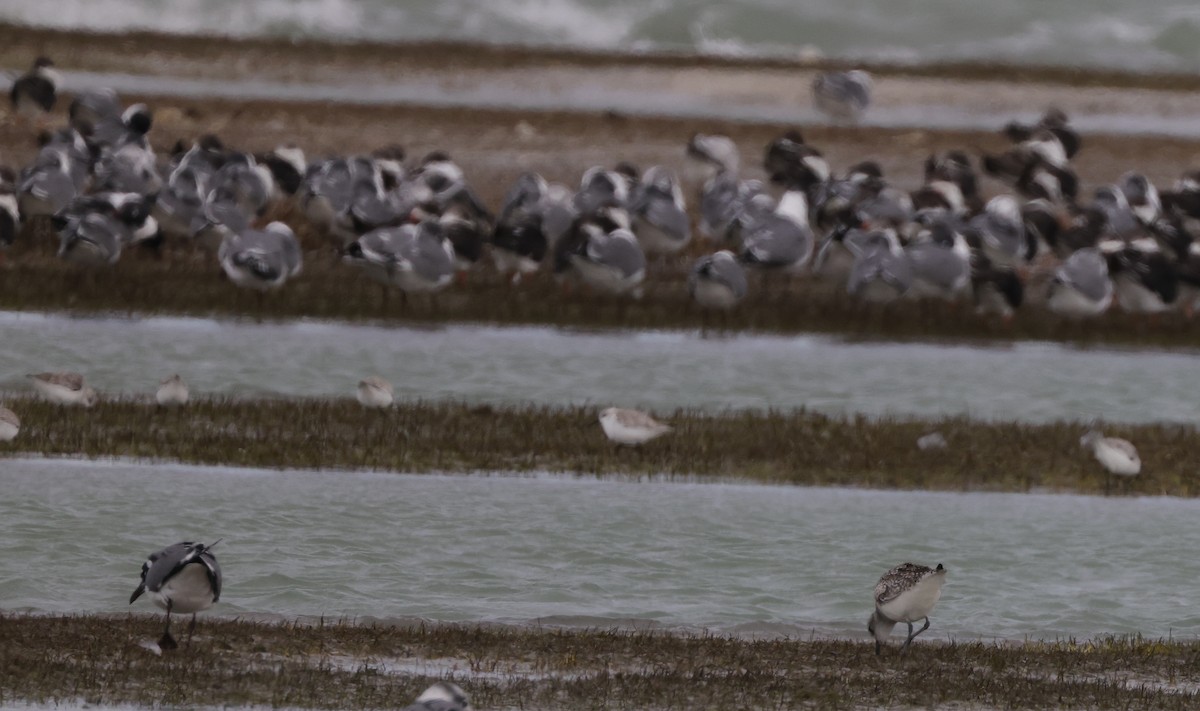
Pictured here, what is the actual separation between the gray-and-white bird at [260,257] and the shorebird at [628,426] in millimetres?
7424

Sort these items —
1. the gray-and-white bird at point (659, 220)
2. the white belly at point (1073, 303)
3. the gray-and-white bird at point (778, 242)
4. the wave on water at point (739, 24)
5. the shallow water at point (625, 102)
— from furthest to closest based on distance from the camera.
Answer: the wave on water at point (739, 24), the shallow water at point (625, 102), the gray-and-white bird at point (659, 220), the gray-and-white bird at point (778, 242), the white belly at point (1073, 303)

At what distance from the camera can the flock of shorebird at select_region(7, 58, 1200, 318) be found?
2331cm

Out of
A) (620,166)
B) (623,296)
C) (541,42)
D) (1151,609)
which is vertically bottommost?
(1151,609)

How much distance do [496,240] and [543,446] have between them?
27.1ft

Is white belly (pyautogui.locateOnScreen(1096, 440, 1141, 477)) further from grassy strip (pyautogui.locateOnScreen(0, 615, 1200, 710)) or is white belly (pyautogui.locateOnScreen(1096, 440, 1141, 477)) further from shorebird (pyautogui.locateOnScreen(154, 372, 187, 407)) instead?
shorebird (pyautogui.locateOnScreen(154, 372, 187, 407))

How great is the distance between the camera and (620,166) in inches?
1137

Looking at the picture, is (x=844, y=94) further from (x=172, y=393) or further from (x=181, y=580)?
(x=181, y=580)

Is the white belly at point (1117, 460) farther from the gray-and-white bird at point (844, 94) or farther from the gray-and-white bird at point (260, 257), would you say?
the gray-and-white bird at point (844, 94)

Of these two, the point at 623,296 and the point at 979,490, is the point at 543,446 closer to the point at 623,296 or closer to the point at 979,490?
the point at 979,490

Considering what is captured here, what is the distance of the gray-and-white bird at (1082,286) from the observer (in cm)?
2345

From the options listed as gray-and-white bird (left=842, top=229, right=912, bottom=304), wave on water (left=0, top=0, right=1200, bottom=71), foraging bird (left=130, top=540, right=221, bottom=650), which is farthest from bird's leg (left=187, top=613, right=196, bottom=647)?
wave on water (left=0, top=0, right=1200, bottom=71)

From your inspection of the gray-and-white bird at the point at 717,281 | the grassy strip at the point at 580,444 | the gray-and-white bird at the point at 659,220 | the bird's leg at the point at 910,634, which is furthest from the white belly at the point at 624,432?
the gray-and-white bird at the point at 659,220

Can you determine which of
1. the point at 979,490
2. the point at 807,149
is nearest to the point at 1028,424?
the point at 979,490

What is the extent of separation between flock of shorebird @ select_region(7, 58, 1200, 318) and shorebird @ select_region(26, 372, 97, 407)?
19.6ft
